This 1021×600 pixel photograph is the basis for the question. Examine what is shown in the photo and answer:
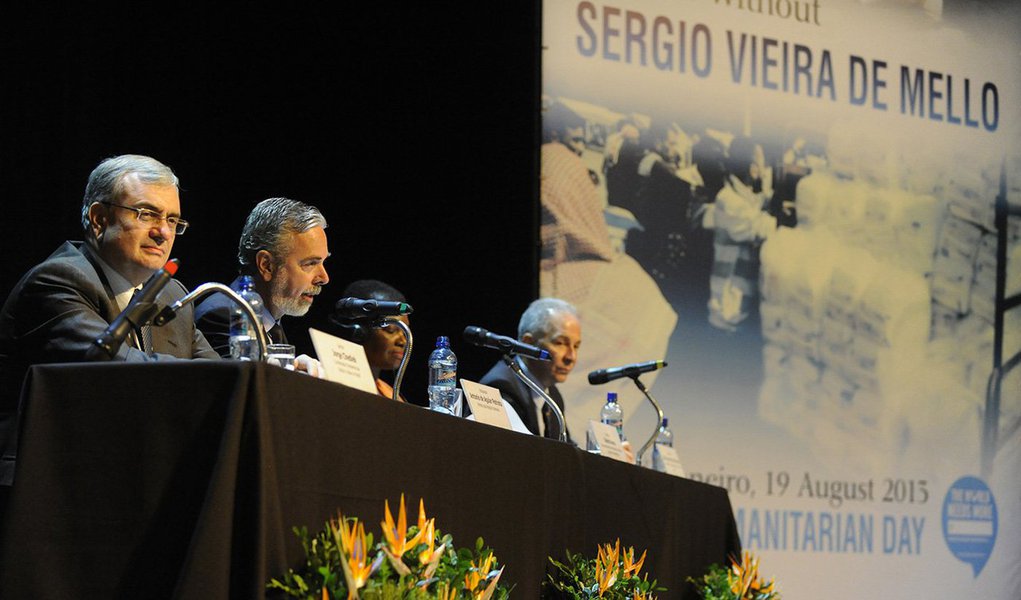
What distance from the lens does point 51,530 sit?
166 centimetres

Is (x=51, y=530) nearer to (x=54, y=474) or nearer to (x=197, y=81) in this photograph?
(x=54, y=474)

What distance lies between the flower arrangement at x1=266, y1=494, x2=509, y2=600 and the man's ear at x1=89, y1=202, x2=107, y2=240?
114 cm

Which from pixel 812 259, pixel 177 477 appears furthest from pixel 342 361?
pixel 812 259

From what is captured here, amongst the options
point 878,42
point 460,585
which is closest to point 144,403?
point 460,585

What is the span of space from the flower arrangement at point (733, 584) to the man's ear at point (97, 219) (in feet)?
6.53

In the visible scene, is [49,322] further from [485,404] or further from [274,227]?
[274,227]

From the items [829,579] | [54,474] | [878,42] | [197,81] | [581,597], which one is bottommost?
[829,579]

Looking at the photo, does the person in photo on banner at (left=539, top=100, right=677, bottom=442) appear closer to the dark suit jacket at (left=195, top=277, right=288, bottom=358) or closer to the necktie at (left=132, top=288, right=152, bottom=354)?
the dark suit jacket at (left=195, top=277, right=288, bottom=358)

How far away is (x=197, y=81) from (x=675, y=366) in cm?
238

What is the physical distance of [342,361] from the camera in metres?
2.12

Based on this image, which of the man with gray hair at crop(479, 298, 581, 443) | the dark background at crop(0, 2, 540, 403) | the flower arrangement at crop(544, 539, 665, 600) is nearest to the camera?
the flower arrangement at crop(544, 539, 665, 600)

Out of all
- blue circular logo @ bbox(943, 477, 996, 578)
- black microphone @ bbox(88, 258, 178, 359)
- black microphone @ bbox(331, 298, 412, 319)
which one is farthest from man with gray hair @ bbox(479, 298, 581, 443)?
black microphone @ bbox(88, 258, 178, 359)

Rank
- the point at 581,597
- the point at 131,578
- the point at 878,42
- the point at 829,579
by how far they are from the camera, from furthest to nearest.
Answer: the point at 878,42
the point at 829,579
the point at 581,597
the point at 131,578

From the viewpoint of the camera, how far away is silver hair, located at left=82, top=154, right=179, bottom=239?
2.73 metres
